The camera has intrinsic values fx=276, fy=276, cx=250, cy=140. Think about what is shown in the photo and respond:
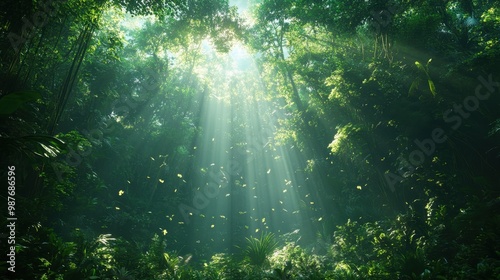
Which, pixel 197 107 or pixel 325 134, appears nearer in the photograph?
pixel 325 134

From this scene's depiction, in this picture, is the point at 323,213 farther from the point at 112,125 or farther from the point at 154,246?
the point at 112,125

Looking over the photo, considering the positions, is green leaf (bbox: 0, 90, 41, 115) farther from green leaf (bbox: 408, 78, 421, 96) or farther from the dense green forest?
green leaf (bbox: 408, 78, 421, 96)

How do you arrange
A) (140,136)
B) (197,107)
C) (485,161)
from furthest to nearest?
(197,107), (140,136), (485,161)

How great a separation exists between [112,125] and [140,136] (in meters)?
2.08

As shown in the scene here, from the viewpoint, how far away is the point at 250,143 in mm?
21672

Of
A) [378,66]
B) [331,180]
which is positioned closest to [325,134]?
[331,180]

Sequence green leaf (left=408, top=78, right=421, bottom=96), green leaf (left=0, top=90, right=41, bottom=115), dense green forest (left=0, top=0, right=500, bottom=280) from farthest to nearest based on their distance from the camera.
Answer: green leaf (left=408, top=78, right=421, bottom=96) → dense green forest (left=0, top=0, right=500, bottom=280) → green leaf (left=0, top=90, right=41, bottom=115)

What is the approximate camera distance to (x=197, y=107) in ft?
69.8

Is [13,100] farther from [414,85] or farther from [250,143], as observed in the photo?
[250,143]

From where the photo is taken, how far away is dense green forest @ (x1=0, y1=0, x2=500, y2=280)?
566 centimetres

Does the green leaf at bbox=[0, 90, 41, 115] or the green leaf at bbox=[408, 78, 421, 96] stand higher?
the green leaf at bbox=[408, 78, 421, 96]

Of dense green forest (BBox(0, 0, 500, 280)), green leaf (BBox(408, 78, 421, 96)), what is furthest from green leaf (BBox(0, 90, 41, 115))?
green leaf (BBox(408, 78, 421, 96))

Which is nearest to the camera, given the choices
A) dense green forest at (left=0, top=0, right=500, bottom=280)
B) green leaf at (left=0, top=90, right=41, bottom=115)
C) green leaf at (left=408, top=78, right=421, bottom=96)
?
green leaf at (left=0, top=90, right=41, bottom=115)

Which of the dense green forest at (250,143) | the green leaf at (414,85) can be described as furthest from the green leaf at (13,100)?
the green leaf at (414,85)
